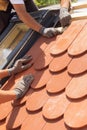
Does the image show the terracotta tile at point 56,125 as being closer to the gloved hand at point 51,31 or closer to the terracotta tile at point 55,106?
the terracotta tile at point 55,106

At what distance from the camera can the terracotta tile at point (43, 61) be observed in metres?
2.79

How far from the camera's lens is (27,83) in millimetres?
2730

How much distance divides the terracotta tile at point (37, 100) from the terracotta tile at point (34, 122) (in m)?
0.06

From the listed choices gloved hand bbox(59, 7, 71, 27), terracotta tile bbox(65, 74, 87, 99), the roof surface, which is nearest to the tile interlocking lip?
the roof surface

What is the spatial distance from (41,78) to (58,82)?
235mm

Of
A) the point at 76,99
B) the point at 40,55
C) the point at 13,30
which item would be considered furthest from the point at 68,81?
the point at 13,30

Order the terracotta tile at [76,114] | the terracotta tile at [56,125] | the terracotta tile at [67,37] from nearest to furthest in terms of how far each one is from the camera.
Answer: the terracotta tile at [76,114]
the terracotta tile at [56,125]
the terracotta tile at [67,37]

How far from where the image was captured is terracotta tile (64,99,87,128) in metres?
2.04

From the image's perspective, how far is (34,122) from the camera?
7.77ft

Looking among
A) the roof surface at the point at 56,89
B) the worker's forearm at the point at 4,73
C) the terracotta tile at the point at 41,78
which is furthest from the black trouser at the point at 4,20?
the terracotta tile at the point at 41,78

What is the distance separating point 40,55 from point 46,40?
222 mm

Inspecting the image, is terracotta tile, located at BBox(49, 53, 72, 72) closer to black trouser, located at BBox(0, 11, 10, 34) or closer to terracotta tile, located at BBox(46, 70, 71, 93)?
terracotta tile, located at BBox(46, 70, 71, 93)

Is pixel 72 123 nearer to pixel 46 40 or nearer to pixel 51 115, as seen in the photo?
pixel 51 115

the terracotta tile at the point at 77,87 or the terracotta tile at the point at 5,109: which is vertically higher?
the terracotta tile at the point at 77,87
